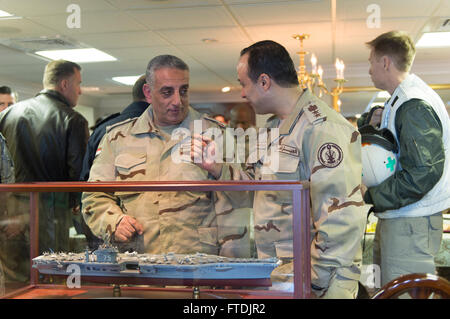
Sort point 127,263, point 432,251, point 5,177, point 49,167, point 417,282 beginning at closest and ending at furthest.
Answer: point 417,282 → point 127,263 → point 5,177 → point 432,251 → point 49,167

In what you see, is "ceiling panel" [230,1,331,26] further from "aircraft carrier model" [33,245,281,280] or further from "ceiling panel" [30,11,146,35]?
"aircraft carrier model" [33,245,281,280]

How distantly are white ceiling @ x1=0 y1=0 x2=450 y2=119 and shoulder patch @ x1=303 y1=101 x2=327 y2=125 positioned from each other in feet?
8.20

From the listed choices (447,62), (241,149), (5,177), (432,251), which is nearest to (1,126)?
(5,177)


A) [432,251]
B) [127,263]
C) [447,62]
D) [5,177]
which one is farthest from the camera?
[447,62]

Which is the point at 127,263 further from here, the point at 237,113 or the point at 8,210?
the point at 237,113

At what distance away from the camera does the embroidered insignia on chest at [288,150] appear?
64.8 inches

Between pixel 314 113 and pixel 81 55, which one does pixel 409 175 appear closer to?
pixel 314 113

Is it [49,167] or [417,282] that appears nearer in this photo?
[417,282]

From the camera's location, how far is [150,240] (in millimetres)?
1268

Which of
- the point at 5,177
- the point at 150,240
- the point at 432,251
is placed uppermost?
the point at 5,177

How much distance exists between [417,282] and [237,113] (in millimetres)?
4886

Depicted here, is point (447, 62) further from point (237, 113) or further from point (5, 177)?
point (5, 177)

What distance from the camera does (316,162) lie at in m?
1.60

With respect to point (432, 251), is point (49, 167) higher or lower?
higher
